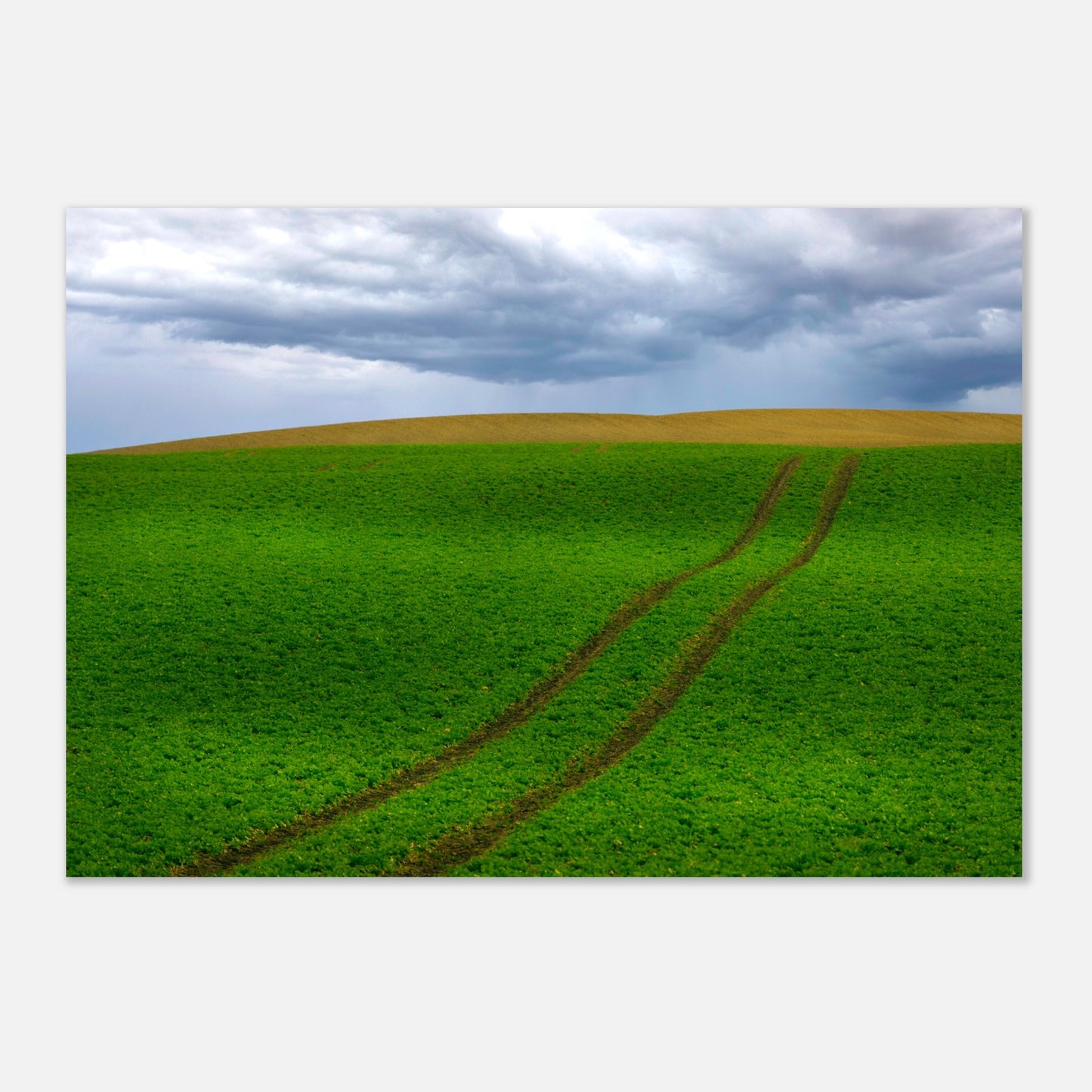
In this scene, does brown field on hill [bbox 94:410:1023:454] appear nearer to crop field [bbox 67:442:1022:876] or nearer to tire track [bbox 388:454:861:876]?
crop field [bbox 67:442:1022:876]

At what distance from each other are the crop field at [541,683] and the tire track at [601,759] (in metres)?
0.05

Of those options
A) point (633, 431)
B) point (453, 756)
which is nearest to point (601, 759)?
point (453, 756)

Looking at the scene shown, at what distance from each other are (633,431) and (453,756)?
77.6 ft

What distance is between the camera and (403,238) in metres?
15.3

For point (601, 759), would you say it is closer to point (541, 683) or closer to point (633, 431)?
point (541, 683)

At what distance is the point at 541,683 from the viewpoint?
51.7 feet

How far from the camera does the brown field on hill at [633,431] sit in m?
30.4

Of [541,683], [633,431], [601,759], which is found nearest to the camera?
[601,759]

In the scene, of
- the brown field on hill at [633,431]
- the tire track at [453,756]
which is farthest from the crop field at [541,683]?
the brown field on hill at [633,431]

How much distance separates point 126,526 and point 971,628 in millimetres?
20454

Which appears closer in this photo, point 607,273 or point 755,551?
point 607,273

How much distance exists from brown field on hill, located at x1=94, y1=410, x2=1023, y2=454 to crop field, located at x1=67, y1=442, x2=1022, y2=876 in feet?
18.7

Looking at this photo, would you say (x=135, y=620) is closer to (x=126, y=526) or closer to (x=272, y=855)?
(x=126, y=526)

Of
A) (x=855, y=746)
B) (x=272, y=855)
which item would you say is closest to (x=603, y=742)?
(x=855, y=746)
